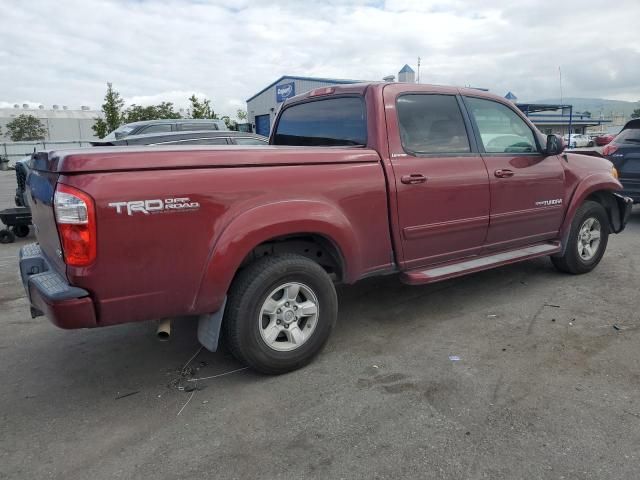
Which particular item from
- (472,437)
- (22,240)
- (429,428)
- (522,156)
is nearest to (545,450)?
(472,437)

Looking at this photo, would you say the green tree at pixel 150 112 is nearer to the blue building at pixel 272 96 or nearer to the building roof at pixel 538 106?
the blue building at pixel 272 96

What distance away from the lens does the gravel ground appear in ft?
8.11

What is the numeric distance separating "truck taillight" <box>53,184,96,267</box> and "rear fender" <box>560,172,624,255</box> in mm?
4390

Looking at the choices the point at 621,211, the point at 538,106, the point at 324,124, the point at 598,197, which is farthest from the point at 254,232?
the point at 538,106

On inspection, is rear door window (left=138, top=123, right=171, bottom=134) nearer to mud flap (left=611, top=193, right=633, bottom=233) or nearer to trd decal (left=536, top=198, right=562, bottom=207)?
trd decal (left=536, top=198, right=562, bottom=207)

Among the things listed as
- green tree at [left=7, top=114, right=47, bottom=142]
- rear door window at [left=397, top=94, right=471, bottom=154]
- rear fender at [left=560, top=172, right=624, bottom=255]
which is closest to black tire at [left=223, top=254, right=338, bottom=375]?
rear door window at [left=397, top=94, right=471, bottom=154]

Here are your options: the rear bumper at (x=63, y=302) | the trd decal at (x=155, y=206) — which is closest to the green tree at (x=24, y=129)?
the rear bumper at (x=63, y=302)

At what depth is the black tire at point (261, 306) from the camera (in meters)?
3.09

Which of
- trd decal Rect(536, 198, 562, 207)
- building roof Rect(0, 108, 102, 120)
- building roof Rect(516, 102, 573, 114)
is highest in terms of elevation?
building roof Rect(0, 108, 102, 120)

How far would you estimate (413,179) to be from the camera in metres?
3.76

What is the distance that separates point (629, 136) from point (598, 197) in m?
3.87

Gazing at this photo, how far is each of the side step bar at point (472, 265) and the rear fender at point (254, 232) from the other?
84 cm

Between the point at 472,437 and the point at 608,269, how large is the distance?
13.1ft

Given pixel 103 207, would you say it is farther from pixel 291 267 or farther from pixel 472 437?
pixel 472 437
